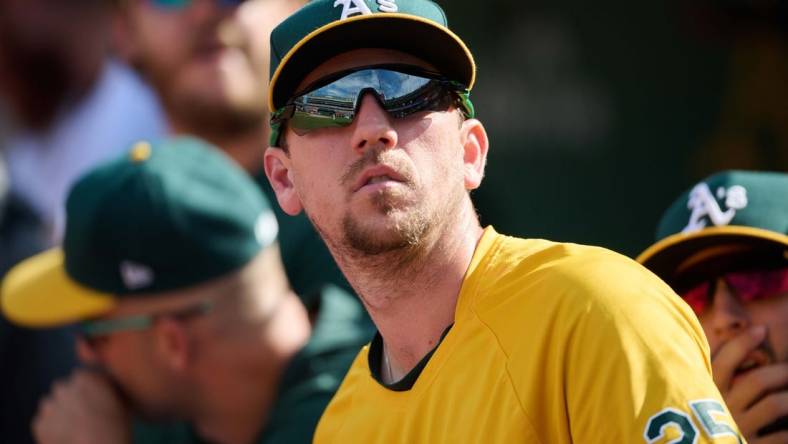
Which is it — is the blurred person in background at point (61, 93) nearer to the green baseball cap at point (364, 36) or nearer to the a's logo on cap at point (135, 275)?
the a's logo on cap at point (135, 275)

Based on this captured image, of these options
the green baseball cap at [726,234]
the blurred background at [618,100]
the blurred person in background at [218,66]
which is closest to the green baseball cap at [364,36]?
the green baseball cap at [726,234]

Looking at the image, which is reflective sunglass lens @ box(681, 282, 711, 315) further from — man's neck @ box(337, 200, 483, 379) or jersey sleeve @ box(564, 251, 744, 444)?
jersey sleeve @ box(564, 251, 744, 444)

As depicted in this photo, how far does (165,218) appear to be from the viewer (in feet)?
13.4

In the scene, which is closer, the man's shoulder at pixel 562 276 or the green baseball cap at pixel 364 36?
the man's shoulder at pixel 562 276

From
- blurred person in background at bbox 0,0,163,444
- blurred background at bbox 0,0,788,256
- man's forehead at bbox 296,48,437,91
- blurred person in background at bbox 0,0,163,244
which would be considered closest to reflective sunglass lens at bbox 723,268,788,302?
man's forehead at bbox 296,48,437,91

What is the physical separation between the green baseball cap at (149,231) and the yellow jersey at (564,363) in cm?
167

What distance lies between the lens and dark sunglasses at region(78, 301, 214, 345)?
158 inches

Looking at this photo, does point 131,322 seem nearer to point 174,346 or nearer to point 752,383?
point 174,346

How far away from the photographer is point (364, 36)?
98.1 inches

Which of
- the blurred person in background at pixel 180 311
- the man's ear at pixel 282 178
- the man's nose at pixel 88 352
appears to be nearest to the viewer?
the man's ear at pixel 282 178

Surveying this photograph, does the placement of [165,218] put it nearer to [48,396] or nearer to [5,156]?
[48,396]

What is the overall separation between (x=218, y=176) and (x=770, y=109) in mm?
4705

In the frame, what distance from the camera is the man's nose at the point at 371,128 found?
2.46 metres

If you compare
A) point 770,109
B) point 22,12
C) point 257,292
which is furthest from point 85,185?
point 770,109
